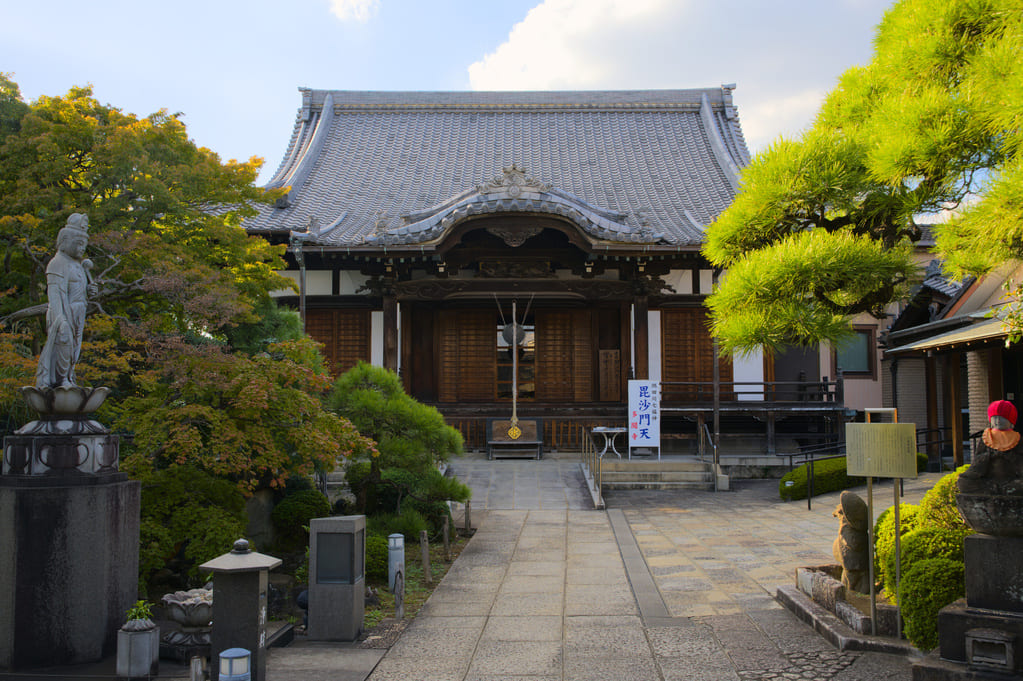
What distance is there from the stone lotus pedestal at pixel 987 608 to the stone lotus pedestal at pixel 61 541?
19.5 ft

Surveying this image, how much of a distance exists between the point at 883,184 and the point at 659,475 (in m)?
9.93

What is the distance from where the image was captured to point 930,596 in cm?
493

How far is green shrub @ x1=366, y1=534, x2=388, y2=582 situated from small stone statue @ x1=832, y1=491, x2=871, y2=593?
470 centimetres

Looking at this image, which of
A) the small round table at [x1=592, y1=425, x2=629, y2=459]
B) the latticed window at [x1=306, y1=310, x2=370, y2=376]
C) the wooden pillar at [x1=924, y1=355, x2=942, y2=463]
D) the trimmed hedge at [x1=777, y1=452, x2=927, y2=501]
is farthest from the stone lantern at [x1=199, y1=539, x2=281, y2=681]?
the wooden pillar at [x1=924, y1=355, x2=942, y2=463]

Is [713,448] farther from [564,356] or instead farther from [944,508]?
[944,508]

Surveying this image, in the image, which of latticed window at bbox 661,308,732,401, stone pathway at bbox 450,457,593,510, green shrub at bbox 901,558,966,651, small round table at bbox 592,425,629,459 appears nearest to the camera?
green shrub at bbox 901,558,966,651

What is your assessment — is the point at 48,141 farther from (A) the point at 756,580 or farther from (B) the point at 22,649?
(A) the point at 756,580

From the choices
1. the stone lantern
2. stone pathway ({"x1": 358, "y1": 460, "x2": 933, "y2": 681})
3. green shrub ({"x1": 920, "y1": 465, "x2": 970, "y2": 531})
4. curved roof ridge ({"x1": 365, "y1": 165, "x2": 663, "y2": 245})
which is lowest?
stone pathway ({"x1": 358, "y1": 460, "x2": 933, "y2": 681})

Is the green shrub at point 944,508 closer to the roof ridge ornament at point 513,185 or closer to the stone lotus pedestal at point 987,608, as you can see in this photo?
the stone lotus pedestal at point 987,608

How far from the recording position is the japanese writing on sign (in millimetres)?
14891

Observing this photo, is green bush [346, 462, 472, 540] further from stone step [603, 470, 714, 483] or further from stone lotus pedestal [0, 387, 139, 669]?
stone step [603, 470, 714, 483]

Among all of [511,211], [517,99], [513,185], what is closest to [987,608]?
[511,211]

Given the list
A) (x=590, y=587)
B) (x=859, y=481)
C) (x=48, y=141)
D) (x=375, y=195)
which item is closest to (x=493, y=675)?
(x=590, y=587)

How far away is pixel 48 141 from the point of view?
27.0 ft
